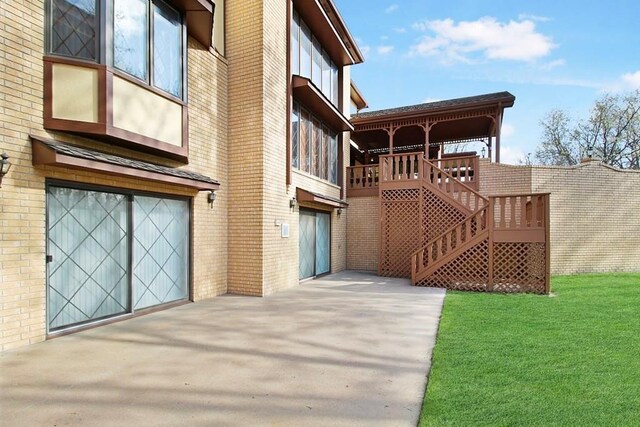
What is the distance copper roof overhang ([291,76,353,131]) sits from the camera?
929cm

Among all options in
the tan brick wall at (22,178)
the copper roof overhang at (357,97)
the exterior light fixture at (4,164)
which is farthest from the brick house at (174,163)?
the copper roof overhang at (357,97)

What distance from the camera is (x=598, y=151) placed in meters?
28.8

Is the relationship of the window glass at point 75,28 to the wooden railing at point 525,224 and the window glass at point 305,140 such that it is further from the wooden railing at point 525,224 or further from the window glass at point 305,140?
the wooden railing at point 525,224

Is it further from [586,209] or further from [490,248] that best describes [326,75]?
[586,209]

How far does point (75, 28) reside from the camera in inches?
195

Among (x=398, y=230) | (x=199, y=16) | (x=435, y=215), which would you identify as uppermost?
(x=199, y=16)

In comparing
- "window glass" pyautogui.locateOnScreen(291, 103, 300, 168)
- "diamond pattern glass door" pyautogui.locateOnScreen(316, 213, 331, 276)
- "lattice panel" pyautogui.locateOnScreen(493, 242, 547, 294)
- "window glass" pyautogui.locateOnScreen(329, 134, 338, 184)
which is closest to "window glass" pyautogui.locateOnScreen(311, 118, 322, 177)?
"window glass" pyautogui.locateOnScreen(291, 103, 300, 168)

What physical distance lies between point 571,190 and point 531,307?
290 inches

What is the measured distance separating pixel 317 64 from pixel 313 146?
2850mm

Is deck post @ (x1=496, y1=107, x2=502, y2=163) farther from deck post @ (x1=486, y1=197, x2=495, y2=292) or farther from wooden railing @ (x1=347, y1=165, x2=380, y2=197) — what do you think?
deck post @ (x1=486, y1=197, x2=495, y2=292)

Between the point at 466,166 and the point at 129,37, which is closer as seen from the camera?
the point at 129,37

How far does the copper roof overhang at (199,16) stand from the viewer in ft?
21.4

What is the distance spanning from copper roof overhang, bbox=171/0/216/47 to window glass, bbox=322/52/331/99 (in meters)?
5.25

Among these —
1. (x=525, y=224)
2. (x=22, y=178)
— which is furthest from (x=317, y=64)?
(x=22, y=178)
